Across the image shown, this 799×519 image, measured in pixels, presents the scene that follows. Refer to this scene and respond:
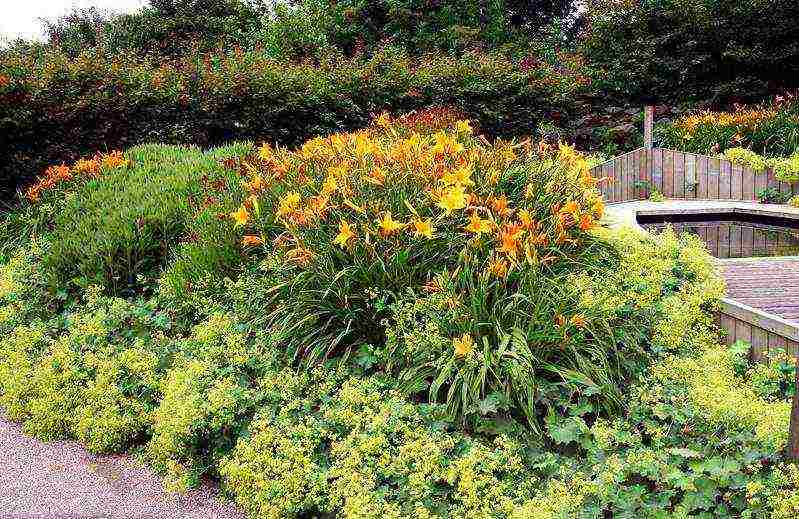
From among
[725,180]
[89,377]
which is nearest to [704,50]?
[725,180]

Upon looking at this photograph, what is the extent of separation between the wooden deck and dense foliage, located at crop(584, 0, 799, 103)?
733 cm

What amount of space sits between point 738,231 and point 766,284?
311 centimetres

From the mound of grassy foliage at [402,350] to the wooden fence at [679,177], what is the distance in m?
4.01

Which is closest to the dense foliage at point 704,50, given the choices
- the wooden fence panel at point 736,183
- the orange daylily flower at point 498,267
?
the wooden fence panel at point 736,183

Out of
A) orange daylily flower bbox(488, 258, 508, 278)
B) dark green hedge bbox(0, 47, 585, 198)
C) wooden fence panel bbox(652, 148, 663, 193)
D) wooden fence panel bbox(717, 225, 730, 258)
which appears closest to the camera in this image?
orange daylily flower bbox(488, 258, 508, 278)

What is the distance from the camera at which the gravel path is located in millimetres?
3100

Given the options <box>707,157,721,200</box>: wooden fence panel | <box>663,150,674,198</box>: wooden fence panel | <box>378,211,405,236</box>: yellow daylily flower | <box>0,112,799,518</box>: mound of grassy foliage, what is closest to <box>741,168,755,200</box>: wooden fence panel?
<box>707,157,721,200</box>: wooden fence panel

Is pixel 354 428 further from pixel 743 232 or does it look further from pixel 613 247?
pixel 743 232

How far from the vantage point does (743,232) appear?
741 cm

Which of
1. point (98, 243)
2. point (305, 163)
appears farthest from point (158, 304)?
point (305, 163)

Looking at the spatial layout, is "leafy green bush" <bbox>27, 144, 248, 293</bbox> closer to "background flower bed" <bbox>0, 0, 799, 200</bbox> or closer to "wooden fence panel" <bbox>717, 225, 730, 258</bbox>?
"background flower bed" <bbox>0, 0, 799, 200</bbox>

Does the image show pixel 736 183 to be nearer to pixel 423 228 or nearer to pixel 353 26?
pixel 423 228

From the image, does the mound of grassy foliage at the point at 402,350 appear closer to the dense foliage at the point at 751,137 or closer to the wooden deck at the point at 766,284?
the wooden deck at the point at 766,284

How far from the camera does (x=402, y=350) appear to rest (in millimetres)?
3518
